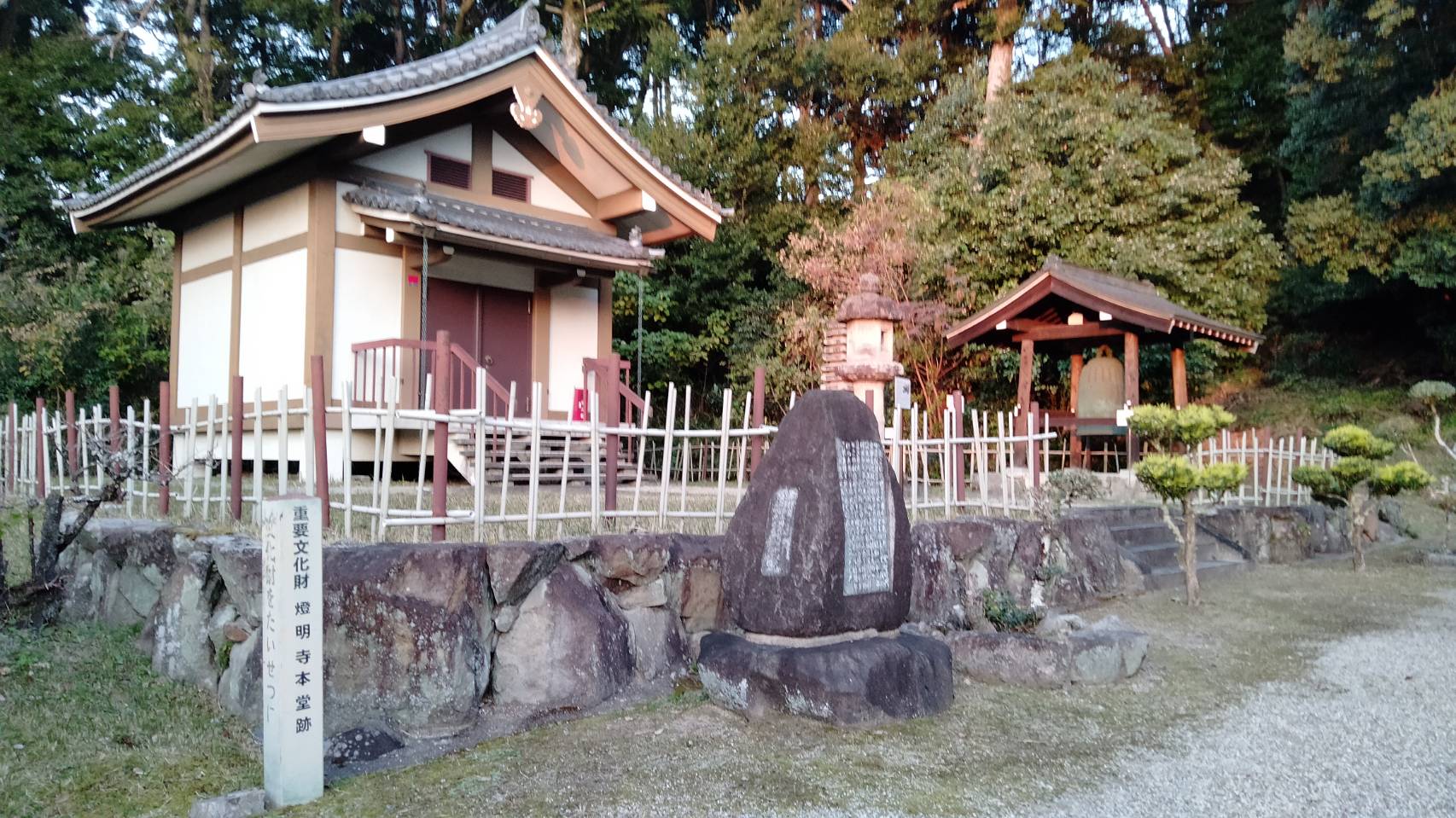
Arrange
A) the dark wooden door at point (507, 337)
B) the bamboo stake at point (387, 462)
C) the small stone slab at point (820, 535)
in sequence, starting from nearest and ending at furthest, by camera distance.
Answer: the bamboo stake at point (387, 462) → the small stone slab at point (820, 535) → the dark wooden door at point (507, 337)

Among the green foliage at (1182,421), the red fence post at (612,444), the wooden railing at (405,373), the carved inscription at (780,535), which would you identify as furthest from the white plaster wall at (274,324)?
the green foliage at (1182,421)

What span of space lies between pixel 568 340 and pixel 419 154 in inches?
125

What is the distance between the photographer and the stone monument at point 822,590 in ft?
17.5

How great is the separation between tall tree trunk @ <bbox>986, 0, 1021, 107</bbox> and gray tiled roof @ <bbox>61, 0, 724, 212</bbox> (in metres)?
10.5

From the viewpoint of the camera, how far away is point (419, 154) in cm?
1266

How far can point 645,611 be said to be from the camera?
621 cm

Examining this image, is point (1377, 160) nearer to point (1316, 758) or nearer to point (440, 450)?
point (1316, 758)

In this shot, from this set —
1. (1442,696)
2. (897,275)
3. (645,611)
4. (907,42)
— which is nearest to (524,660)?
(645,611)

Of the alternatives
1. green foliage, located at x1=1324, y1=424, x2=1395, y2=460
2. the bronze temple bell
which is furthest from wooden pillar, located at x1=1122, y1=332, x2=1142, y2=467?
green foliage, located at x1=1324, y1=424, x2=1395, y2=460

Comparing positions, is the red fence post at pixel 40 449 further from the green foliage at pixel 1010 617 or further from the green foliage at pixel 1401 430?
the green foliage at pixel 1401 430

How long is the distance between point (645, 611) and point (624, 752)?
1.45 meters

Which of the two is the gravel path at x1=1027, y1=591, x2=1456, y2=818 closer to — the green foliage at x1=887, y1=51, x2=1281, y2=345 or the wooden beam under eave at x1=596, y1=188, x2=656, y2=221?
the wooden beam under eave at x1=596, y1=188, x2=656, y2=221

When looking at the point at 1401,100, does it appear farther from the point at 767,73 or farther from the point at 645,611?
the point at 645,611

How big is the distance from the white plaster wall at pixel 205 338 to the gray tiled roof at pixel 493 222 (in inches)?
117
